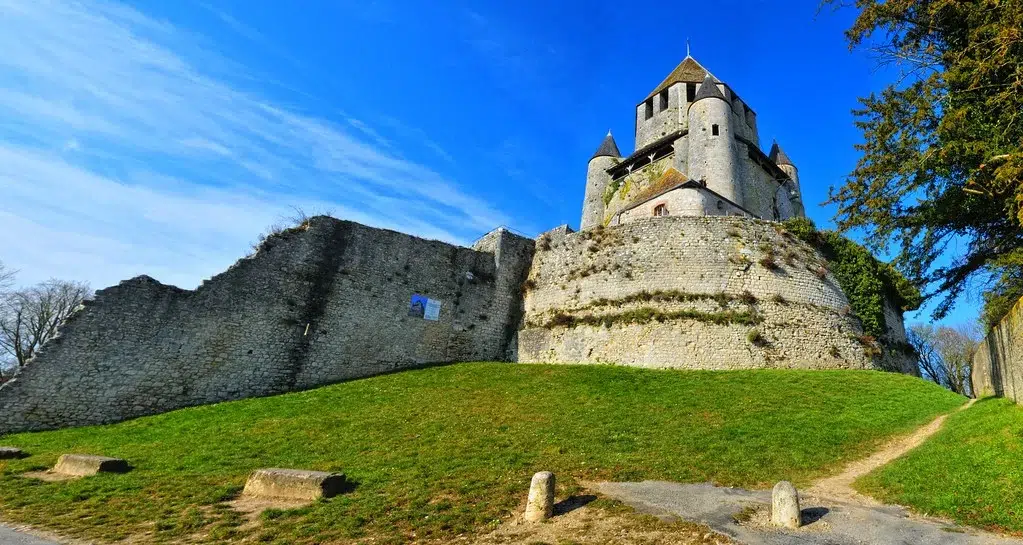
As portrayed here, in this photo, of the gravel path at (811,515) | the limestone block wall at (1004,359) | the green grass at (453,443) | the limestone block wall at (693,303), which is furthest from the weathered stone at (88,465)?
the limestone block wall at (1004,359)

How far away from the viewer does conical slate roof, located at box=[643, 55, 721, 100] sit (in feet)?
127

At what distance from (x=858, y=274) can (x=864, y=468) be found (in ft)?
49.4

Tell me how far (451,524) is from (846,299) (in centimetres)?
2103

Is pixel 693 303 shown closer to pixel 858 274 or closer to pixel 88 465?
pixel 858 274

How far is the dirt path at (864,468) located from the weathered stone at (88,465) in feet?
40.8

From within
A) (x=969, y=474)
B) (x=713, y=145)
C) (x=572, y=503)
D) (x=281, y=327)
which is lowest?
(x=572, y=503)

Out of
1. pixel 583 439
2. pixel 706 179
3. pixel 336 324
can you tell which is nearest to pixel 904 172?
pixel 583 439

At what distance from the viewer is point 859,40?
9.62 meters

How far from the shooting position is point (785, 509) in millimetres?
6016

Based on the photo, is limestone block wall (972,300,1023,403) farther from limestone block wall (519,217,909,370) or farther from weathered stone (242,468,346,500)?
weathered stone (242,468,346,500)

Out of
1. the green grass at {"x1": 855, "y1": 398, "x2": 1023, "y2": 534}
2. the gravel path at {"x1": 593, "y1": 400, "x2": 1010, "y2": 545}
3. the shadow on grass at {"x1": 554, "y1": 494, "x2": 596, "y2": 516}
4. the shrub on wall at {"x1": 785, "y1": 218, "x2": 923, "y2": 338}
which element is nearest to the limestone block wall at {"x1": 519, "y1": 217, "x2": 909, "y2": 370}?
the shrub on wall at {"x1": 785, "y1": 218, "x2": 923, "y2": 338}

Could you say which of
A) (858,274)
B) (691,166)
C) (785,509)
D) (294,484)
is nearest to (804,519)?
(785,509)

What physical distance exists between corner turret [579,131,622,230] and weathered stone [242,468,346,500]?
30.6 m

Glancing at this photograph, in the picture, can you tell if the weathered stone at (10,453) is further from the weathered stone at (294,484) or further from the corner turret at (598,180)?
the corner turret at (598,180)
